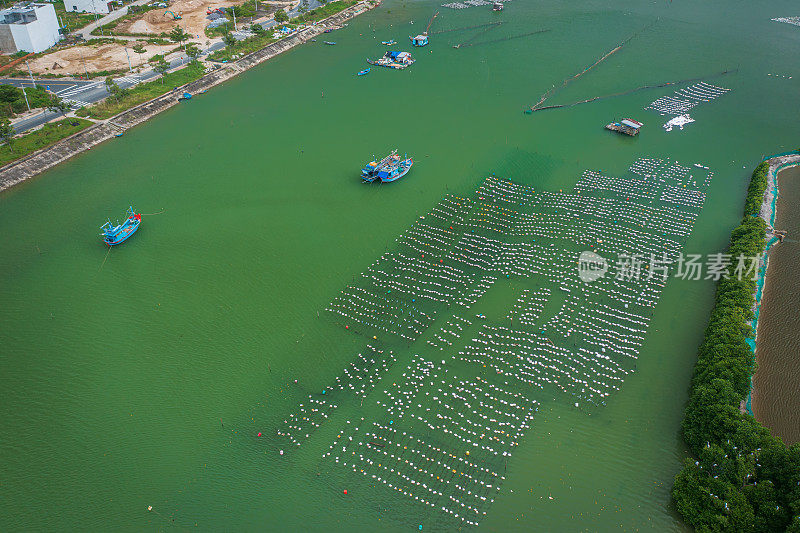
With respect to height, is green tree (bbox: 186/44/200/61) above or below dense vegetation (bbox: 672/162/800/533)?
above

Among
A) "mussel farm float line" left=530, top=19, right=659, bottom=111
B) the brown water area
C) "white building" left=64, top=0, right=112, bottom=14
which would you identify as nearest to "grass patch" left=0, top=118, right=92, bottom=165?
"white building" left=64, top=0, right=112, bottom=14

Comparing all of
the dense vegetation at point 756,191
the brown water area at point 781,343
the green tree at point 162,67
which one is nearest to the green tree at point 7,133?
the green tree at point 162,67

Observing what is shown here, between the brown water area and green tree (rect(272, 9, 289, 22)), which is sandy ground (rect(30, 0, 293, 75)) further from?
the brown water area

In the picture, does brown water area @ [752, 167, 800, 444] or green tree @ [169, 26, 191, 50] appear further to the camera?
green tree @ [169, 26, 191, 50]

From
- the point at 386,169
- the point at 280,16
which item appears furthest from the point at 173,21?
the point at 386,169

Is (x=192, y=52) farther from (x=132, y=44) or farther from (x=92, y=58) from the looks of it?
(x=92, y=58)

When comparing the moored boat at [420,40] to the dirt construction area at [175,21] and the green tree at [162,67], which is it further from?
the green tree at [162,67]

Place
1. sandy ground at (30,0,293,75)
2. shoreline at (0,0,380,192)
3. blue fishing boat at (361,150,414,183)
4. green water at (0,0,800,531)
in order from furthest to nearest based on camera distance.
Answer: sandy ground at (30,0,293,75)
shoreline at (0,0,380,192)
blue fishing boat at (361,150,414,183)
green water at (0,0,800,531)
